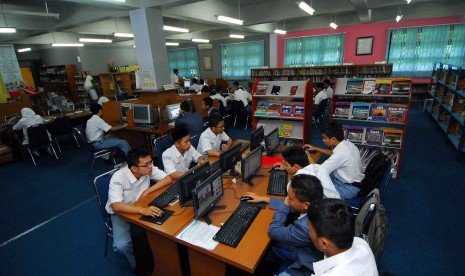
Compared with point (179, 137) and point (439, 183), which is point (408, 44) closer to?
point (439, 183)

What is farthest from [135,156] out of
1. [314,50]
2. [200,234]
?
[314,50]

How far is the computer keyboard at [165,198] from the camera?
7.24ft

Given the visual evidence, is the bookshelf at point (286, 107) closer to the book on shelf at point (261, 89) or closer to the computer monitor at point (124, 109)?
the book on shelf at point (261, 89)

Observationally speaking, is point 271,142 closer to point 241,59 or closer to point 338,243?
point 338,243

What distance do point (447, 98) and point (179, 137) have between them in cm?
671

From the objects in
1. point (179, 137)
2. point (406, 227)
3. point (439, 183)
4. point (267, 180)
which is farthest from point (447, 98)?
point (179, 137)

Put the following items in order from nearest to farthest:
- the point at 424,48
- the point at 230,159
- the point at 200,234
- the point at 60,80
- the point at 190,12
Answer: the point at 200,234 < the point at 230,159 < the point at 190,12 < the point at 424,48 < the point at 60,80

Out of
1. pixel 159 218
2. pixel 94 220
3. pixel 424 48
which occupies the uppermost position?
pixel 424 48

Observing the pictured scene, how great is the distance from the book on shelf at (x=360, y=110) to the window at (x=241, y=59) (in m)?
8.32

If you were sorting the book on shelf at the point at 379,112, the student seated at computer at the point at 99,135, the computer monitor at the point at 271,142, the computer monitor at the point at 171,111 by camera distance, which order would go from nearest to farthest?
1. the computer monitor at the point at 271,142
2. the book on shelf at the point at 379,112
3. the student seated at computer at the point at 99,135
4. the computer monitor at the point at 171,111

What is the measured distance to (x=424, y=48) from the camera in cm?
881

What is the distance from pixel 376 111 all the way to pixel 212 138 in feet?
8.90

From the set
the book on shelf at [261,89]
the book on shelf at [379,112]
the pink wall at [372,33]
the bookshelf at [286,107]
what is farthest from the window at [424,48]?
the book on shelf at [261,89]

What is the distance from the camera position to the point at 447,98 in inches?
240
